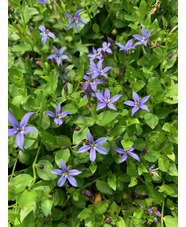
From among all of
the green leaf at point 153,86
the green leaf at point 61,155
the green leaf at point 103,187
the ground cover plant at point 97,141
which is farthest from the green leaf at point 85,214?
the green leaf at point 153,86

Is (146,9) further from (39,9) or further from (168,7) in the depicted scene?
(39,9)

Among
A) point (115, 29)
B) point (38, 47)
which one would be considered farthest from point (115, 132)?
point (115, 29)

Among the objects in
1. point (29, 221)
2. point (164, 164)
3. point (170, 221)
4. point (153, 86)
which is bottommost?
point (170, 221)

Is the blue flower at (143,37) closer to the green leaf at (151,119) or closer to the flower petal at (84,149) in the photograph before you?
the green leaf at (151,119)

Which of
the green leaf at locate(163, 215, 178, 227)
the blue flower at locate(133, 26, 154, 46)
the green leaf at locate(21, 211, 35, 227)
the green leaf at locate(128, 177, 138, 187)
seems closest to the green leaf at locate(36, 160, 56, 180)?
the green leaf at locate(21, 211, 35, 227)

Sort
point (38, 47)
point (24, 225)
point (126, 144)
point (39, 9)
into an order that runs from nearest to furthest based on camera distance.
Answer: point (24, 225)
point (126, 144)
point (38, 47)
point (39, 9)

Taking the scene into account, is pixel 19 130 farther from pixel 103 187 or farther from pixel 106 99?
pixel 103 187

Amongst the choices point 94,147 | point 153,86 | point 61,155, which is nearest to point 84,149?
point 94,147

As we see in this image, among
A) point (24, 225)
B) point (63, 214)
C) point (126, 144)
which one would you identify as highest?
point (126, 144)
